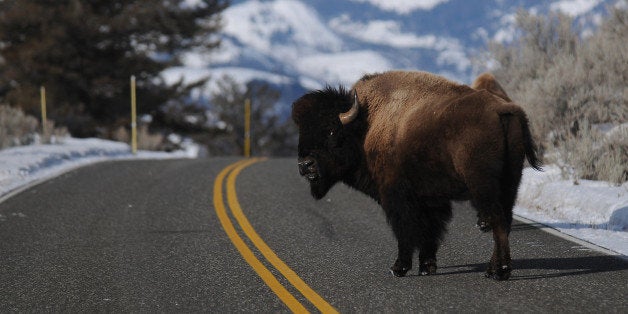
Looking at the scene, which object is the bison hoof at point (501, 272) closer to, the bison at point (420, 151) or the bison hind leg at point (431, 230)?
the bison at point (420, 151)

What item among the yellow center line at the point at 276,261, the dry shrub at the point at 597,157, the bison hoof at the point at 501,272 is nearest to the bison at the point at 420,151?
the bison hoof at the point at 501,272

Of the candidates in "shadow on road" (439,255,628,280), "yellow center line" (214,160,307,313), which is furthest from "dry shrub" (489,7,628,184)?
"yellow center line" (214,160,307,313)

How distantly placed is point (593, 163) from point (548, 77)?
149 inches

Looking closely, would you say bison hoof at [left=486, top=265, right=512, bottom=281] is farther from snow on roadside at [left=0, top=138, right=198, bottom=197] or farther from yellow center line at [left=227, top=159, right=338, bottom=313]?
snow on roadside at [left=0, top=138, right=198, bottom=197]

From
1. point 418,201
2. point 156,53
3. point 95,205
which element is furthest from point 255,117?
point 418,201

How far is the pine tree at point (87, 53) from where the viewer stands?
31938 mm

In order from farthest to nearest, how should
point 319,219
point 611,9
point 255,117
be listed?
point 255,117 < point 611,9 < point 319,219

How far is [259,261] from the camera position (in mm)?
7664

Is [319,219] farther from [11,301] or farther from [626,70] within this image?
[626,70]

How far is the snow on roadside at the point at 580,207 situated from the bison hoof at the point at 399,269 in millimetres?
2339

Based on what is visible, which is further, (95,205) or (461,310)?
(95,205)

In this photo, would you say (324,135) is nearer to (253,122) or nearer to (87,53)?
(87,53)

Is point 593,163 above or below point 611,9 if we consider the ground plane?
below

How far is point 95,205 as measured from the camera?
38.0 ft
